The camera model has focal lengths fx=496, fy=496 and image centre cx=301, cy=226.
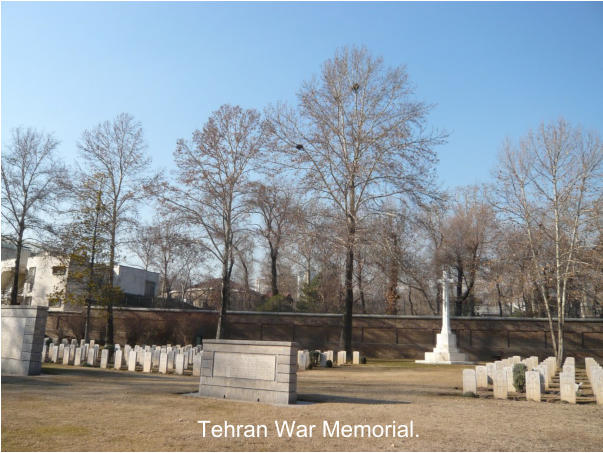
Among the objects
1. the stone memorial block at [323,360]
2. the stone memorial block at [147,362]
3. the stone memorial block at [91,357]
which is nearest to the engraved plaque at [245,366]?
the stone memorial block at [147,362]

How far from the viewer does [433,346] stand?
29.2 meters

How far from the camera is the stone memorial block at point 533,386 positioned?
10711mm

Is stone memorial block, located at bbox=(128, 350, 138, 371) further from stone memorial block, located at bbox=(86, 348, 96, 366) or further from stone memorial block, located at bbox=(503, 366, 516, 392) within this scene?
stone memorial block, located at bbox=(503, 366, 516, 392)

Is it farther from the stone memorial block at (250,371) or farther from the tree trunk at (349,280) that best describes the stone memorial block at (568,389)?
the tree trunk at (349,280)

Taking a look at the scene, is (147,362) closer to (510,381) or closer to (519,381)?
(510,381)

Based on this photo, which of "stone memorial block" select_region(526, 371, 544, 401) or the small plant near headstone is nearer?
"stone memorial block" select_region(526, 371, 544, 401)

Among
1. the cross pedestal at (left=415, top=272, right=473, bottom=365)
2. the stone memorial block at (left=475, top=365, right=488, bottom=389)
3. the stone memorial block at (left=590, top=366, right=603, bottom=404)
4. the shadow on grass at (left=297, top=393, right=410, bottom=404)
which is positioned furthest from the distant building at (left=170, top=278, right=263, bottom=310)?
the stone memorial block at (left=590, top=366, right=603, bottom=404)

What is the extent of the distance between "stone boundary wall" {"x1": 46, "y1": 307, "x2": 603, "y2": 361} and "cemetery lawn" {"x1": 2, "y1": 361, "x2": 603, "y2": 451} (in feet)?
57.6

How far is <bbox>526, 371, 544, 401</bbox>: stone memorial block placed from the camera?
10711 mm

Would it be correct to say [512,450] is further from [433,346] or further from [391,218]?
[433,346]

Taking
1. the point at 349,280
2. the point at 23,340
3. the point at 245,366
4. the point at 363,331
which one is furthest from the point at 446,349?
the point at 23,340

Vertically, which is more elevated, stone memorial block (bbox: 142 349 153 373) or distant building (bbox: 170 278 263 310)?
distant building (bbox: 170 278 263 310)

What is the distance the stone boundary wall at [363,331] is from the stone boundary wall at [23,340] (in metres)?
15.7

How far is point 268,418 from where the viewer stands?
8.05m
